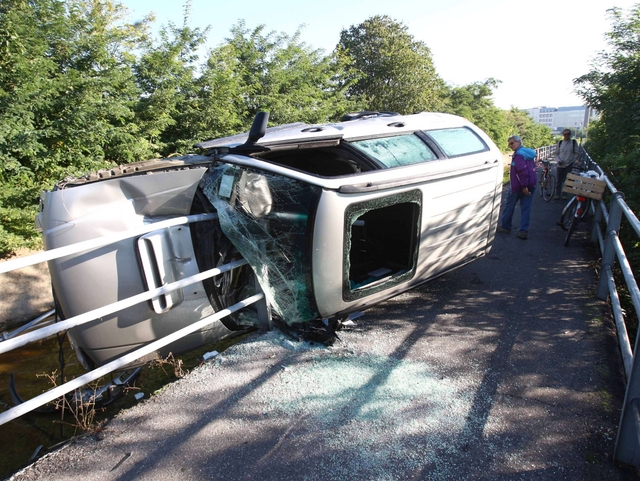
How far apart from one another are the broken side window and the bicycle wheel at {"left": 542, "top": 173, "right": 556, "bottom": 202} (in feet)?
22.1

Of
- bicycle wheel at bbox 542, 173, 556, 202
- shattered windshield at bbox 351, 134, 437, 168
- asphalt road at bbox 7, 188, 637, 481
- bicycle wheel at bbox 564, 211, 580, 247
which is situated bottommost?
asphalt road at bbox 7, 188, 637, 481

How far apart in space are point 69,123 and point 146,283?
6.92 meters

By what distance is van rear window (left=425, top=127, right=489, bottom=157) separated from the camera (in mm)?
4211

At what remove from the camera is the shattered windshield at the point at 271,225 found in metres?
3.12

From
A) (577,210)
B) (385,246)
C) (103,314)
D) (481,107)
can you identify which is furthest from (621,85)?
(481,107)

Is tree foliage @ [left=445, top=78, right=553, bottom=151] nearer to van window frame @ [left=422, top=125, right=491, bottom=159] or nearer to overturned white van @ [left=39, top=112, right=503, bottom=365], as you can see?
van window frame @ [left=422, top=125, right=491, bottom=159]

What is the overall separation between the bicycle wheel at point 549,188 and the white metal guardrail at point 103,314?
339 inches

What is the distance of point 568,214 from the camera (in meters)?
6.81

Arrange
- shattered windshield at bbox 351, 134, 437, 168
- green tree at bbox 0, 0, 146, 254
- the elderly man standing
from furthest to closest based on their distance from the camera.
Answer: the elderly man standing → green tree at bbox 0, 0, 146, 254 → shattered windshield at bbox 351, 134, 437, 168

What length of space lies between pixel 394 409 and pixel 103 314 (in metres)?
1.88

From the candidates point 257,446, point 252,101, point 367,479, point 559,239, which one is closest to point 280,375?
point 257,446

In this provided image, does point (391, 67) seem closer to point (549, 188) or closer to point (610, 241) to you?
point (549, 188)

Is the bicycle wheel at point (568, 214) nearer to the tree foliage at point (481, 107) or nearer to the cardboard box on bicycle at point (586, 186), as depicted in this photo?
the cardboard box on bicycle at point (586, 186)

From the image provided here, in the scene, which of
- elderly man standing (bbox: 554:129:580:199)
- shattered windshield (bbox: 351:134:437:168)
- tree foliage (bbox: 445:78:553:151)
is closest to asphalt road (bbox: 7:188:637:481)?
shattered windshield (bbox: 351:134:437:168)
